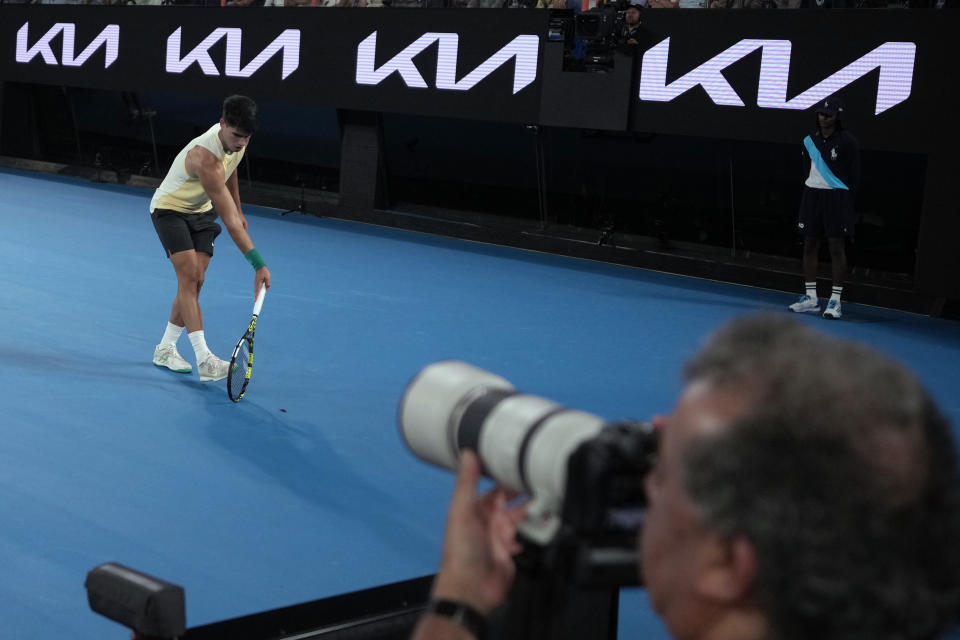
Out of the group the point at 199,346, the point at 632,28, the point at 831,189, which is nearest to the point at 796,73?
the point at 831,189

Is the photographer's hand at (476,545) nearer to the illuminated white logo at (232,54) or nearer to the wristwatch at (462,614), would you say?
the wristwatch at (462,614)

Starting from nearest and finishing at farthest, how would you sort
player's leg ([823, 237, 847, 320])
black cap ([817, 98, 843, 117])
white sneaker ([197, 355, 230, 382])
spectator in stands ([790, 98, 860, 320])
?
white sneaker ([197, 355, 230, 382]) → black cap ([817, 98, 843, 117]) → spectator in stands ([790, 98, 860, 320]) → player's leg ([823, 237, 847, 320])

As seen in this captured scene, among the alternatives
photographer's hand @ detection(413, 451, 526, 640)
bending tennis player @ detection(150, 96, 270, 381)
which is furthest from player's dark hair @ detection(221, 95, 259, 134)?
photographer's hand @ detection(413, 451, 526, 640)

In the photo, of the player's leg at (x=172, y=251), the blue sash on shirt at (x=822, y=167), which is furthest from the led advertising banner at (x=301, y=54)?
the player's leg at (x=172, y=251)

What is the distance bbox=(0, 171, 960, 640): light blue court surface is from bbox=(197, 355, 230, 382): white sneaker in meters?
0.11

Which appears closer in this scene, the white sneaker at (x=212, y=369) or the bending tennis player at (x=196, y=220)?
the bending tennis player at (x=196, y=220)

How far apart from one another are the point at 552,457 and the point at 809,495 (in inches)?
18.2

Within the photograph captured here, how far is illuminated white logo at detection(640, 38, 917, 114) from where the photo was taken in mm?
9828

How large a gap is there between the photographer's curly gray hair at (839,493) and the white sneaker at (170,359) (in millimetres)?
5560

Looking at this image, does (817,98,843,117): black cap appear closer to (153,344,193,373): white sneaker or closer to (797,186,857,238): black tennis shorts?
(797,186,857,238): black tennis shorts

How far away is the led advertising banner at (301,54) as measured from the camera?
12.6 metres

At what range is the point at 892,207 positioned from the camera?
35.3ft

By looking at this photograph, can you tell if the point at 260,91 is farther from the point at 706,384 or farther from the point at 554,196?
the point at 706,384

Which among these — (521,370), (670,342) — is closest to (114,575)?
(521,370)
